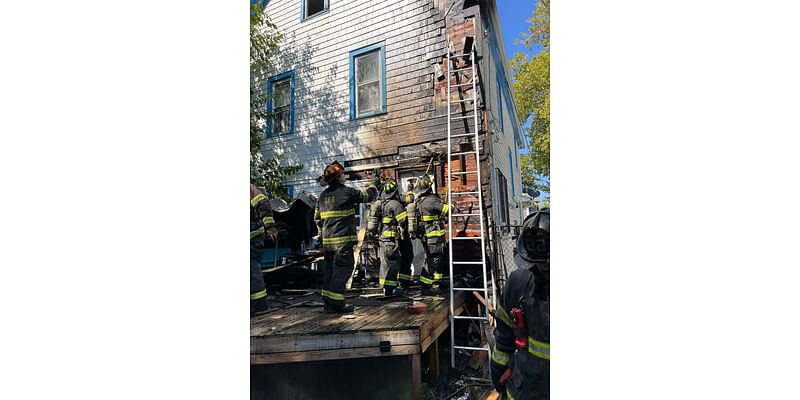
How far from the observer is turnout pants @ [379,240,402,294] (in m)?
2.80

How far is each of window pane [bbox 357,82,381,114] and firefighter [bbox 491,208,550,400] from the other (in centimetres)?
122

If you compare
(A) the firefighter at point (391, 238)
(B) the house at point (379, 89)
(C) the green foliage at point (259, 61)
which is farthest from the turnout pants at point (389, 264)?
(C) the green foliage at point (259, 61)

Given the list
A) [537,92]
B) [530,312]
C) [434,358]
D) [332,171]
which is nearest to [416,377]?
[434,358]

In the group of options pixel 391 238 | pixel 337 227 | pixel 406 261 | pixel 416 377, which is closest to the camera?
pixel 416 377

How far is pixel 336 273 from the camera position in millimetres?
2379

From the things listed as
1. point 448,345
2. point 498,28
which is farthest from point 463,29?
point 448,345

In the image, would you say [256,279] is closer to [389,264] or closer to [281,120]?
[281,120]

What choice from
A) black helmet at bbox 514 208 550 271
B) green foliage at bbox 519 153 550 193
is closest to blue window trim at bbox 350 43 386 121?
green foliage at bbox 519 153 550 193

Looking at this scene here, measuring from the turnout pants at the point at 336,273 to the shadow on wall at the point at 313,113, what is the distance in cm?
65

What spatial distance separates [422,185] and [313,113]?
0.90 meters

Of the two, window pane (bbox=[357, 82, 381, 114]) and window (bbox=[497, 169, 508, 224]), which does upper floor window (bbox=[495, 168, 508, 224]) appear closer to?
window (bbox=[497, 169, 508, 224])

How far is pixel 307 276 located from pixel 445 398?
138cm

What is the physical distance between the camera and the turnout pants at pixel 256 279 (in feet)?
6.41

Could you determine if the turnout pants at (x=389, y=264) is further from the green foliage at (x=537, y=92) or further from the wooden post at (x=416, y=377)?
the green foliage at (x=537, y=92)
